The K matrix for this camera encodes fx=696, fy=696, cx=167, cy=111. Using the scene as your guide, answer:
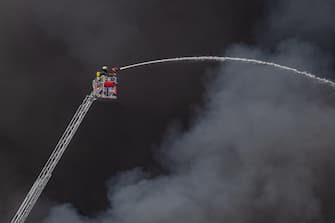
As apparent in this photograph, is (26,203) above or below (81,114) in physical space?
below

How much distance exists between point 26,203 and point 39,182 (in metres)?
1.59

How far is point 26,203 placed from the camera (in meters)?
40.3

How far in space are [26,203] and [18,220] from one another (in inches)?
47.3

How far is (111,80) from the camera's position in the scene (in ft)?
137

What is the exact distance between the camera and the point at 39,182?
1624 inches

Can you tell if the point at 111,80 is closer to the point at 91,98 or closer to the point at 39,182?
the point at 91,98

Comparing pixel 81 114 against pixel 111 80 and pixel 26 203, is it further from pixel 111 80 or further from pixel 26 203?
pixel 26 203

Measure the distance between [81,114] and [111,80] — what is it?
8.92 ft

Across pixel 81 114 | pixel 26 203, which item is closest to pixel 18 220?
pixel 26 203

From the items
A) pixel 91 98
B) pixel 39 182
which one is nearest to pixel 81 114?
pixel 91 98

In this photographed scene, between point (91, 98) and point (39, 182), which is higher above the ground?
point (91, 98)

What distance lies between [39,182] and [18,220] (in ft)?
8.21

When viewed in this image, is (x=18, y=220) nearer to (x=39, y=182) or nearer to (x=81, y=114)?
(x=39, y=182)

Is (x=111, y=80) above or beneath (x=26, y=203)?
above
